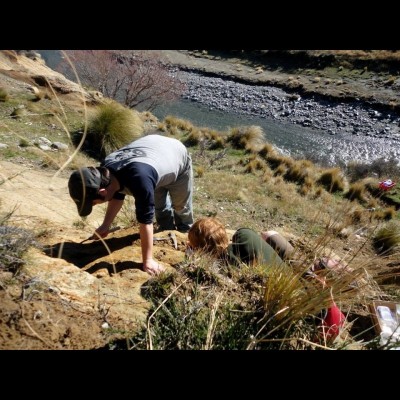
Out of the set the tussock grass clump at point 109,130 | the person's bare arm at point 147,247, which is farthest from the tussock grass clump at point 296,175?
the person's bare arm at point 147,247

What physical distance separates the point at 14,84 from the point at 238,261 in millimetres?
10375

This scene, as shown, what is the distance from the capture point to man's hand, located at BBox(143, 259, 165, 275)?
2.49 metres

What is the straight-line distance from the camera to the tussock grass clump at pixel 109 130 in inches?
351

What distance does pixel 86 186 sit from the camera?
2457 millimetres

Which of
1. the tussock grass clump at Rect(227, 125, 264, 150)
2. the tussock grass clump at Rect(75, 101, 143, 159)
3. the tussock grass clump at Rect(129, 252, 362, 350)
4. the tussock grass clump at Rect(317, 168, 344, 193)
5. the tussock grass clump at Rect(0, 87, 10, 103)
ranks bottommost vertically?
the tussock grass clump at Rect(317, 168, 344, 193)

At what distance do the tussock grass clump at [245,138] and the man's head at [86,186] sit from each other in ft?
36.6

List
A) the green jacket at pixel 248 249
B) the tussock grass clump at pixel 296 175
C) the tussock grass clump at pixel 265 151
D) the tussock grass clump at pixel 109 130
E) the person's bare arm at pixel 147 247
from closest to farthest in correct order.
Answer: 1. the person's bare arm at pixel 147 247
2. the green jacket at pixel 248 249
3. the tussock grass clump at pixel 109 130
4. the tussock grass clump at pixel 296 175
5. the tussock grass clump at pixel 265 151

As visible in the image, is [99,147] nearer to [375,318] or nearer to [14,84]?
[14,84]

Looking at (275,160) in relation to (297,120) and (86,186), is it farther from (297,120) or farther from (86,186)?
(86,186)

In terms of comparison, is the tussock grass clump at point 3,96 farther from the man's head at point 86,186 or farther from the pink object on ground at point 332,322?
the pink object on ground at point 332,322

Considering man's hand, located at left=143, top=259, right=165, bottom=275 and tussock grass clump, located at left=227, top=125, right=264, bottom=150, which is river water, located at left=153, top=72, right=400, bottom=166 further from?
man's hand, located at left=143, top=259, right=165, bottom=275

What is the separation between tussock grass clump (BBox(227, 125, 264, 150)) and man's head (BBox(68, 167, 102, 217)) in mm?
11157

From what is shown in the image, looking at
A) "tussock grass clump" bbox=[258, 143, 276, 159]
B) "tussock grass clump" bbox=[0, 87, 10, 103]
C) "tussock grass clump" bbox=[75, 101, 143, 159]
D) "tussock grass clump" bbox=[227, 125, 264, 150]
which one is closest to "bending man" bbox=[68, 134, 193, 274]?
"tussock grass clump" bbox=[75, 101, 143, 159]
